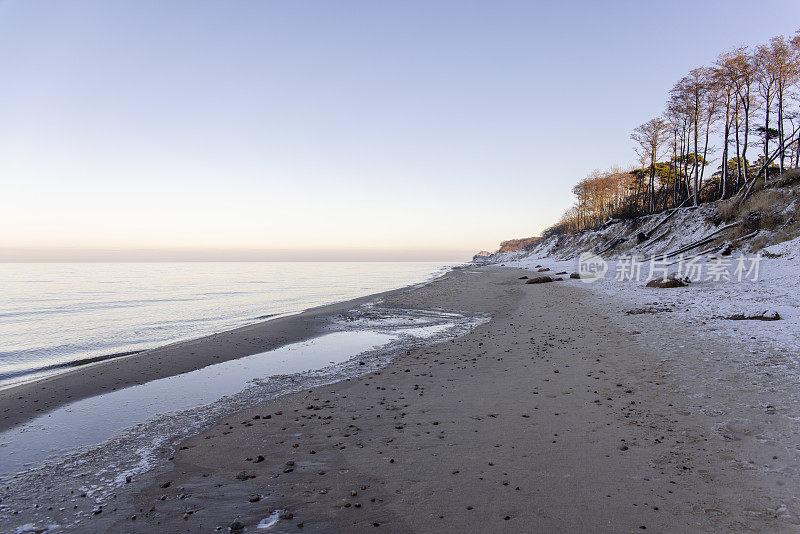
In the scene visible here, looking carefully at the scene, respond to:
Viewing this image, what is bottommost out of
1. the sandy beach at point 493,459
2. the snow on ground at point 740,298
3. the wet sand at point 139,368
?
the wet sand at point 139,368

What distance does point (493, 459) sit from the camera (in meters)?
4.79

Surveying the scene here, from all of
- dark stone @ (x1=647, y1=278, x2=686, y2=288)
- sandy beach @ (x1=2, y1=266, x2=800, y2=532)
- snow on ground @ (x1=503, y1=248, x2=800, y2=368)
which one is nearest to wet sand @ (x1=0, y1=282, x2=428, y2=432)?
sandy beach @ (x1=2, y1=266, x2=800, y2=532)

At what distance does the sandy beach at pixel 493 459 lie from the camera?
12.1ft

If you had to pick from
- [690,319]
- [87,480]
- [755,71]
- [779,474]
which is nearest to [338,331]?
[87,480]

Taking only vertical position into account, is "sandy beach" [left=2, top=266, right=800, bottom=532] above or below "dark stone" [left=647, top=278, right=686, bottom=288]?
below

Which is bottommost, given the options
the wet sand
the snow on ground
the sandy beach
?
the wet sand

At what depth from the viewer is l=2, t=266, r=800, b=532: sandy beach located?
12.1 ft

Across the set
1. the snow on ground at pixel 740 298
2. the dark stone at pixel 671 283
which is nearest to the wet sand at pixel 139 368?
the snow on ground at pixel 740 298

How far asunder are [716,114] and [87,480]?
50835mm

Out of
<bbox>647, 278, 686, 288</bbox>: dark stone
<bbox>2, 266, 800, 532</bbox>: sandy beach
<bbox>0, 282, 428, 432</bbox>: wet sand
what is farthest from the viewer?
<bbox>647, 278, 686, 288</bbox>: dark stone

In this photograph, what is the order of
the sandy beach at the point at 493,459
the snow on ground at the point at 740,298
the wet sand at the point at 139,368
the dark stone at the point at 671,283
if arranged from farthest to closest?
1. the dark stone at the point at 671,283
2. the snow on ground at the point at 740,298
3. the wet sand at the point at 139,368
4. the sandy beach at the point at 493,459

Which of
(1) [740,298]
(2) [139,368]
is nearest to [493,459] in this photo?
(2) [139,368]

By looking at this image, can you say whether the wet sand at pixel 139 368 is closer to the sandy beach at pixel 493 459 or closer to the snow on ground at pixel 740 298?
the sandy beach at pixel 493 459

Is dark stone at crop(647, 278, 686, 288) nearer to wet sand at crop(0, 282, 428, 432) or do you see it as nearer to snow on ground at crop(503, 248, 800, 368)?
snow on ground at crop(503, 248, 800, 368)
